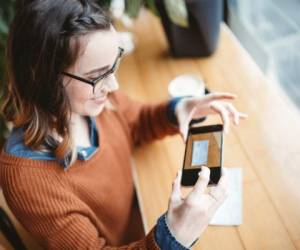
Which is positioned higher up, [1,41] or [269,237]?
[1,41]

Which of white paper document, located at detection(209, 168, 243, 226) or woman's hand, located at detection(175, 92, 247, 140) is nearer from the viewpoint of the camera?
white paper document, located at detection(209, 168, 243, 226)

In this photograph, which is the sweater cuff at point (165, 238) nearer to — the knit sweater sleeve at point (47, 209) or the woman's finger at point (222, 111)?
the knit sweater sleeve at point (47, 209)

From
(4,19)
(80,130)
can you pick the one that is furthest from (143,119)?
(4,19)

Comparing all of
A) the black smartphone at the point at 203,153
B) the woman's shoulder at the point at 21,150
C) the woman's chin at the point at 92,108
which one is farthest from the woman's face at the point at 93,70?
the black smartphone at the point at 203,153

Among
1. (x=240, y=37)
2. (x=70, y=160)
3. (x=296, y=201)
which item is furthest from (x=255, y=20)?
(x=70, y=160)

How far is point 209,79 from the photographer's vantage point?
1.14 meters

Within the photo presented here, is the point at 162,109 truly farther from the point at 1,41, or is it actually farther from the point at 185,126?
the point at 1,41

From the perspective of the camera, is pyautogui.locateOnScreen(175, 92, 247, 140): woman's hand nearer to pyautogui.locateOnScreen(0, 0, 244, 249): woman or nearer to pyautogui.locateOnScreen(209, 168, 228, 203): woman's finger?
pyautogui.locateOnScreen(0, 0, 244, 249): woman

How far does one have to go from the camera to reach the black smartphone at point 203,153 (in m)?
0.71

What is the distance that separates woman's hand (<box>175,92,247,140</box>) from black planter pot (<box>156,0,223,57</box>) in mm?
342

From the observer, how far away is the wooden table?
72 cm

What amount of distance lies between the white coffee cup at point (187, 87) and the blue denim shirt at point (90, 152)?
0.07m

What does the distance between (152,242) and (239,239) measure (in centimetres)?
18

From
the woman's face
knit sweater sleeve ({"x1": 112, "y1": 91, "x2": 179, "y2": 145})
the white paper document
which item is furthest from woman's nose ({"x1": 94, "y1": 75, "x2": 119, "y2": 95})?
the white paper document
